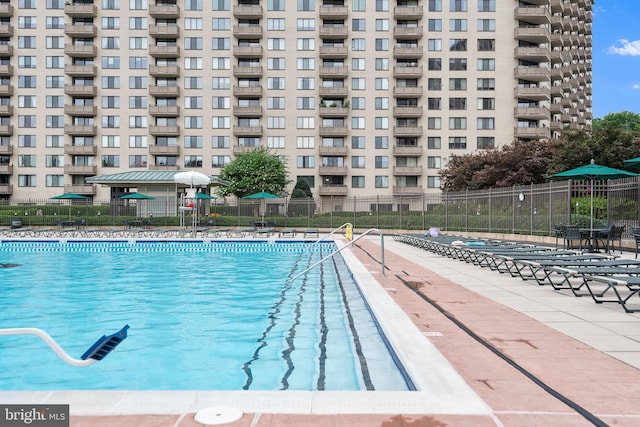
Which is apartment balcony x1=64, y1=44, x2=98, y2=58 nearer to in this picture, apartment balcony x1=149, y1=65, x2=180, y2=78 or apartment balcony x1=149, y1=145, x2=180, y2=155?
apartment balcony x1=149, y1=65, x2=180, y2=78

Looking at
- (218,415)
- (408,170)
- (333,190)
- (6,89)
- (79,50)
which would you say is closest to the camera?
(218,415)

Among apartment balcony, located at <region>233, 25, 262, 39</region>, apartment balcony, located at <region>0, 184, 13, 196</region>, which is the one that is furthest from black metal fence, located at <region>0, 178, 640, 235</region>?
apartment balcony, located at <region>233, 25, 262, 39</region>

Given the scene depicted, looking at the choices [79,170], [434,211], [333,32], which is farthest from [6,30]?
[434,211]

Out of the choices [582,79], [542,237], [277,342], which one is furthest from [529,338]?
[582,79]

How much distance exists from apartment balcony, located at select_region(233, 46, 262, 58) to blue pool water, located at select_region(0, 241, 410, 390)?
149 feet

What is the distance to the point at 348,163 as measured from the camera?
192 ft

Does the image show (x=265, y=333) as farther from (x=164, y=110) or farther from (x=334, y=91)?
(x=164, y=110)

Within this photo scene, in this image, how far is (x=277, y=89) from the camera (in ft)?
191

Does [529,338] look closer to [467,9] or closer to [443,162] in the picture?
[443,162]

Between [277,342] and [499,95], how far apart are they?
57.5 metres

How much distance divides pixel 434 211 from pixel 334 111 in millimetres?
30677

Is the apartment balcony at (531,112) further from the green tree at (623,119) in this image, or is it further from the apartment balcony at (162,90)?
the apartment balcony at (162,90)

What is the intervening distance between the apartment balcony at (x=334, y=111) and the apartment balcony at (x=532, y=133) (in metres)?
19.4

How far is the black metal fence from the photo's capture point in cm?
1805
